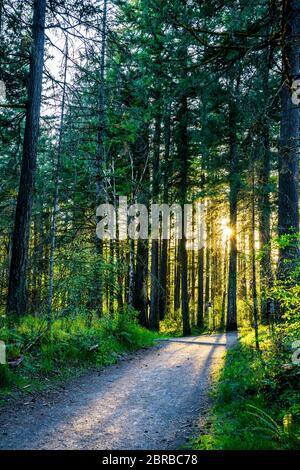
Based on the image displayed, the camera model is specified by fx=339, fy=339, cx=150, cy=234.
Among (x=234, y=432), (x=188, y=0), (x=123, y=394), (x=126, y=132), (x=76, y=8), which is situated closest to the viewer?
(x=234, y=432)

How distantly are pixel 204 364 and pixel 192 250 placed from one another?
22790 millimetres

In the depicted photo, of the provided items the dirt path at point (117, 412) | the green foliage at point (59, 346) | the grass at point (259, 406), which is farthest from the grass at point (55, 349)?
the grass at point (259, 406)

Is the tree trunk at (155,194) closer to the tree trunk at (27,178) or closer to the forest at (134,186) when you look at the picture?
the forest at (134,186)

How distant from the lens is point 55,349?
732 cm

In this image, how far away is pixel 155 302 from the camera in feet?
64.0

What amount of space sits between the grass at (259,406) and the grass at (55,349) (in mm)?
3080

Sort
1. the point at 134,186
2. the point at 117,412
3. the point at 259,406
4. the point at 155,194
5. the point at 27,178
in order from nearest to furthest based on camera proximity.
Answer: the point at 259,406, the point at 117,412, the point at 27,178, the point at 134,186, the point at 155,194

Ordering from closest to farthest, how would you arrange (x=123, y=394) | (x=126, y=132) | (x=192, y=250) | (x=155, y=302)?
(x=123, y=394), (x=126, y=132), (x=155, y=302), (x=192, y=250)

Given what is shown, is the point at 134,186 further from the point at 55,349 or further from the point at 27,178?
the point at 55,349

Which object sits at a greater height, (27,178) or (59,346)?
(27,178)

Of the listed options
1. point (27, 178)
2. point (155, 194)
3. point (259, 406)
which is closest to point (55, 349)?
point (259, 406)

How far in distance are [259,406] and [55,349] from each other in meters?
4.39

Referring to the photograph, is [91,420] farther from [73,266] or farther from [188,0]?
[188,0]
